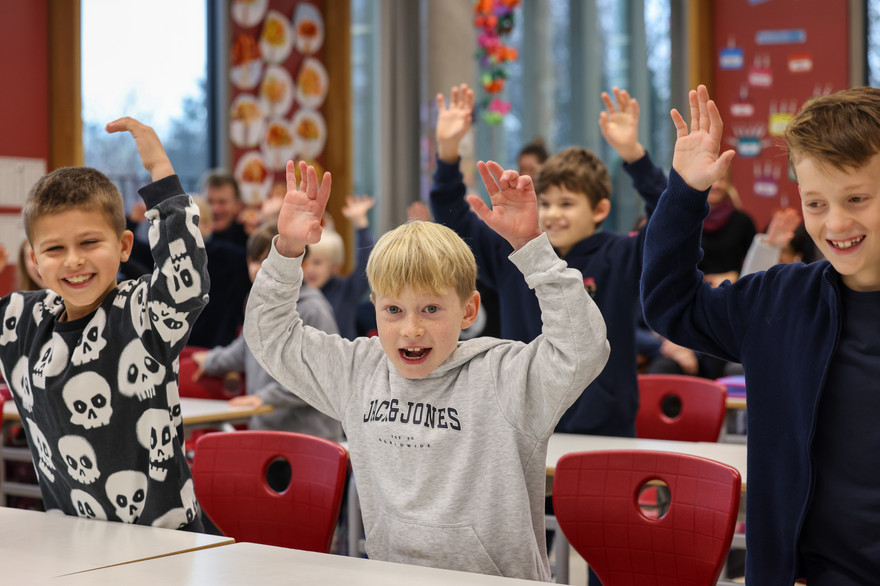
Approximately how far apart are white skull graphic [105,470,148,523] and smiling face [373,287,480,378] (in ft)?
1.87

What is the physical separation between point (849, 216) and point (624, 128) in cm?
145

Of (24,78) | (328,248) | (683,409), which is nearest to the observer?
(683,409)

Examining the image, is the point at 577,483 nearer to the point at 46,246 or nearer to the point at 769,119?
the point at 46,246

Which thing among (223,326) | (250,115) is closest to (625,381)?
(223,326)

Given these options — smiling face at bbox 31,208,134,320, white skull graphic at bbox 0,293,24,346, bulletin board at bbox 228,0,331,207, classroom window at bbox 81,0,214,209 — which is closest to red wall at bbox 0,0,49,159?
classroom window at bbox 81,0,214,209

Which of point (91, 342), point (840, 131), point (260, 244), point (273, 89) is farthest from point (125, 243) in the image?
point (273, 89)

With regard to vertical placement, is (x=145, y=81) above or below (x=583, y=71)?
below

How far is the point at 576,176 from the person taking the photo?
3.03m

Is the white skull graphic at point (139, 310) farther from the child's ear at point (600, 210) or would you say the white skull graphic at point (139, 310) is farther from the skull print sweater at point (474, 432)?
the child's ear at point (600, 210)

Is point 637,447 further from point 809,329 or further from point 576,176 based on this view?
point 809,329

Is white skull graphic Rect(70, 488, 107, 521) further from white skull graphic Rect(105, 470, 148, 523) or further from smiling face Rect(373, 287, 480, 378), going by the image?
smiling face Rect(373, 287, 480, 378)

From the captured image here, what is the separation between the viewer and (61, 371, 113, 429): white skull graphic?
6.24ft

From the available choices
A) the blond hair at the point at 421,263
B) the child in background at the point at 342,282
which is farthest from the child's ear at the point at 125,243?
the child in background at the point at 342,282

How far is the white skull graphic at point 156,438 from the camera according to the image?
6.28 feet
